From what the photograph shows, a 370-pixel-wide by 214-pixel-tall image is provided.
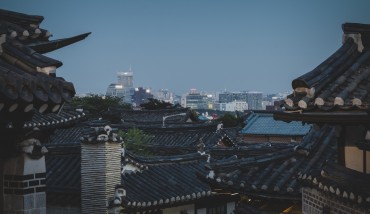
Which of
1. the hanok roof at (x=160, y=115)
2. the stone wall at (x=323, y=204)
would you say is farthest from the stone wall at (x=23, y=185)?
the hanok roof at (x=160, y=115)

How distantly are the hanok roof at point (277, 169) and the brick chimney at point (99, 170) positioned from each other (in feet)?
25.0

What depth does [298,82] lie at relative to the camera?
7500 millimetres

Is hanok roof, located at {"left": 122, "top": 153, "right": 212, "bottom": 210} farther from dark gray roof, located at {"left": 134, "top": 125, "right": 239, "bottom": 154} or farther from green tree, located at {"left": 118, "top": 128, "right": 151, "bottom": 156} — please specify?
dark gray roof, located at {"left": 134, "top": 125, "right": 239, "bottom": 154}

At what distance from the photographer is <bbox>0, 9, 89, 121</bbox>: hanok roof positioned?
17.8ft

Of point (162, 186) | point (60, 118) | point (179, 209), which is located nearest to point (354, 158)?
point (60, 118)

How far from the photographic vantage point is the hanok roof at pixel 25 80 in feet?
17.8

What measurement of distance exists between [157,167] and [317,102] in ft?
46.5

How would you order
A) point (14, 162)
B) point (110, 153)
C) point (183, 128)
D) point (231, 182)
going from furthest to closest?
point (183, 128), point (110, 153), point (231, 182), point (14, 162)

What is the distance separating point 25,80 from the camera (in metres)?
5.52

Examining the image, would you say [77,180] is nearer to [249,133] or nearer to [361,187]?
[361,187]

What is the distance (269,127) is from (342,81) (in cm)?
4913

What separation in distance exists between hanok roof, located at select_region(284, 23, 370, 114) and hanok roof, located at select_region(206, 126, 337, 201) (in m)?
1.93

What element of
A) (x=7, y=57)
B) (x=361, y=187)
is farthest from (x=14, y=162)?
(x=361, y=187)

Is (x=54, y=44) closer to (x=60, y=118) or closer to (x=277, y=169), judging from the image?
(x=277, y=169)
